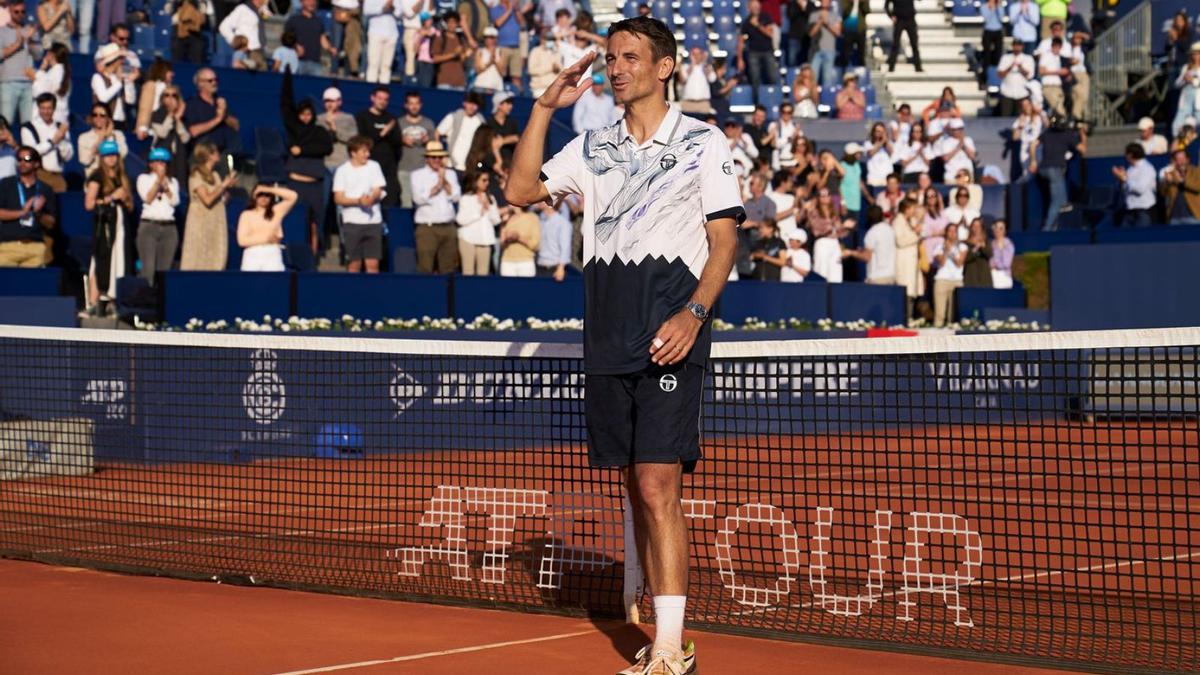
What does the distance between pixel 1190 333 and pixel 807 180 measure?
1712 centimetres

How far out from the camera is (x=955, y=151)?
26250mm

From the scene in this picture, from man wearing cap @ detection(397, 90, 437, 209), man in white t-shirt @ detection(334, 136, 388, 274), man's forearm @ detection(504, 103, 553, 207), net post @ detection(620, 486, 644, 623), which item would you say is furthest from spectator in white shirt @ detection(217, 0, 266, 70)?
man's forearm @ detection(504, 103, 553, 207)

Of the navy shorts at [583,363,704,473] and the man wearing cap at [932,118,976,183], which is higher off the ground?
the man wearing cap at [932,118,976,183]

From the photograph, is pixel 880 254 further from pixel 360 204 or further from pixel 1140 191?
pixel 360 204

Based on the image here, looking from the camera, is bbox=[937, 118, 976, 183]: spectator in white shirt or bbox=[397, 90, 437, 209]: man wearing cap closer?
bbox=[397, 90, 437, 209]: man wearing cap

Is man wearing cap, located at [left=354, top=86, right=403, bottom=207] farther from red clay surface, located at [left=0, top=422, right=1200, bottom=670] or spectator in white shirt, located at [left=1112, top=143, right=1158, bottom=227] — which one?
spectator in white shirt, located at [left=1112, top=143, right=1158, bottom=227]

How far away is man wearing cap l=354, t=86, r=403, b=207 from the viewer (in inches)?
768

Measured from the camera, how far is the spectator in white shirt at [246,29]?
2141 centimetres

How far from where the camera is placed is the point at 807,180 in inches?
918

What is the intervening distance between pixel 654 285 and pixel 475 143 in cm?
1438

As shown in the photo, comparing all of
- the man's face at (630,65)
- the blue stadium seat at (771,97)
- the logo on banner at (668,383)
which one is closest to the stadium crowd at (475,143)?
the blue stadium seat at (771,97)

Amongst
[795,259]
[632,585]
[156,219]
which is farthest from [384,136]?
[632,585]

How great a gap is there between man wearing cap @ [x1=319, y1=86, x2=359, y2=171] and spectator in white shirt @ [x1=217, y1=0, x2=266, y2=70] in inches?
73.4

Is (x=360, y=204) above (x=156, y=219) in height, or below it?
above
